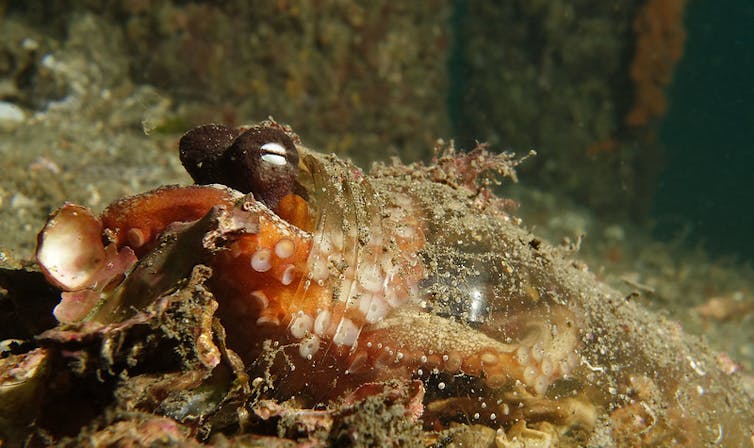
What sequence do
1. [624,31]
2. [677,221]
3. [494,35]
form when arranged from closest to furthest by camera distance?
[624,31] → [494,35] → [677,221]

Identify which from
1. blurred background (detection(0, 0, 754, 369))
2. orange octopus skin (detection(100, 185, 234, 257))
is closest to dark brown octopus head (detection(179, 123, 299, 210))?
orange octopus skin (detection(100, 185, 234, 257))

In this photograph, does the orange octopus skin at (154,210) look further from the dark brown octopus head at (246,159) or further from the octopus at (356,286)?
the dark brown octopus head at (246,159)

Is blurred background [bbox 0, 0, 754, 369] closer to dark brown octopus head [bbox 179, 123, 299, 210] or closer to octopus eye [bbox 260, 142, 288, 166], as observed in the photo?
dark brown octopus head [bbox 179, 123, 299, 210]

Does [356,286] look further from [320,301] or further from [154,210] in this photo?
[154,210]

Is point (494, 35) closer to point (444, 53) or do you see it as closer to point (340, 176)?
point (444, 53)

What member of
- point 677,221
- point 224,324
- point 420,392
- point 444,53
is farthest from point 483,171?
point 677,221

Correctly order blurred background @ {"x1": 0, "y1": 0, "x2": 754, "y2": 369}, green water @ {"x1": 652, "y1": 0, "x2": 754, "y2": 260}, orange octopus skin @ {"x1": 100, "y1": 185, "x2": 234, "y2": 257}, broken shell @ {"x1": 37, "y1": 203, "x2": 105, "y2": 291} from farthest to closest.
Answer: green water @ {"x1": 652, "y1": 0, "x2": 754, "y2": 260}
blurred background @ {"x1": 0, "y1": 0, "x2": 754, "y2": 369}
orange octopus skin @ {"x1": 100, "y1": 185, "x2": 234, "y2": 257}
broken shell @ {"x1": 37, "y1": 203, "x2": 105, "y2": 291}

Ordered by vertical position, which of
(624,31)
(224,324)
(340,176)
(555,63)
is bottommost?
(224,324)

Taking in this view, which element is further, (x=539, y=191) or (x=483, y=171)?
(x=539, y=191)
